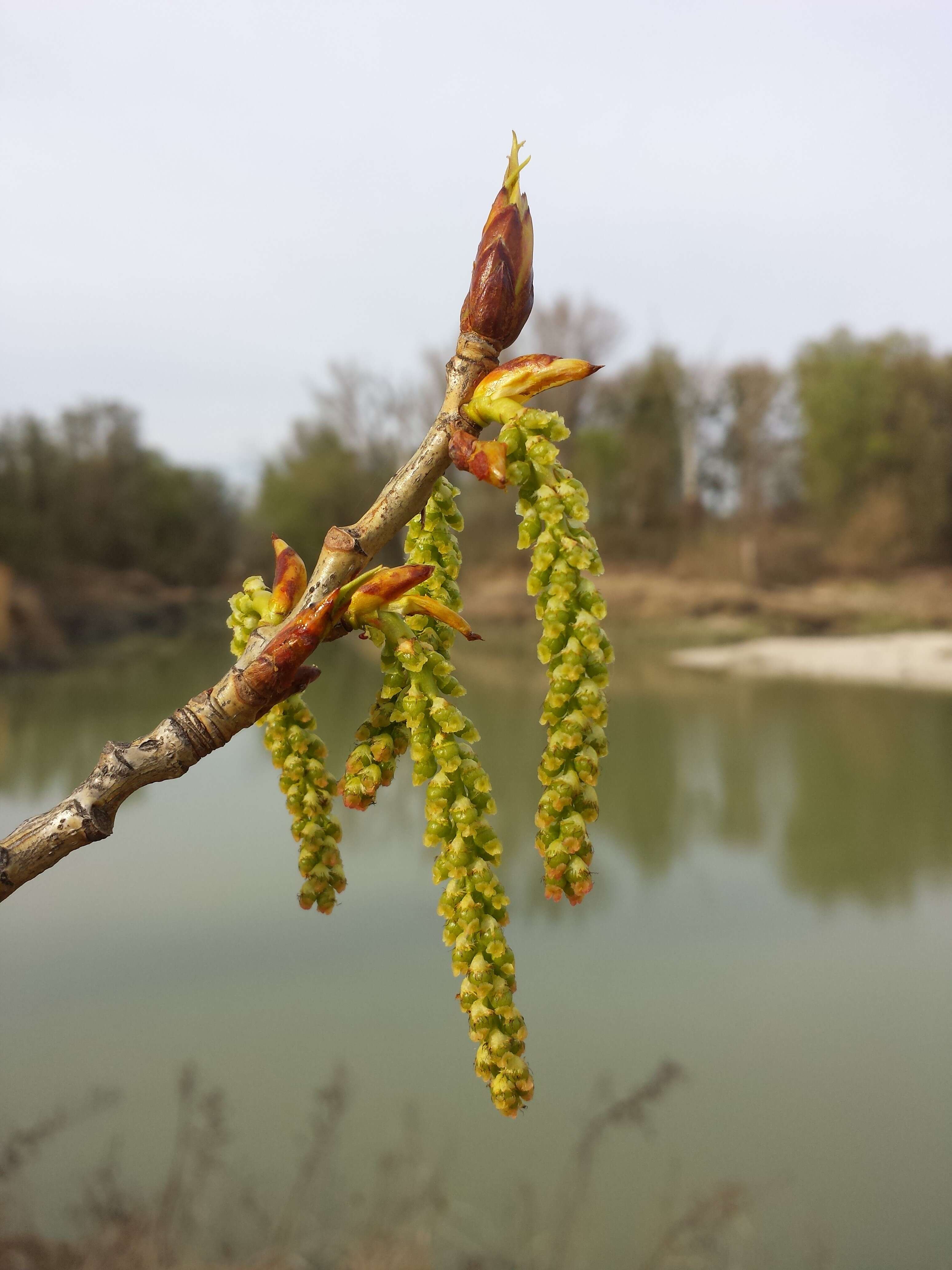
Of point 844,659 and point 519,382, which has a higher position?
point 519,382

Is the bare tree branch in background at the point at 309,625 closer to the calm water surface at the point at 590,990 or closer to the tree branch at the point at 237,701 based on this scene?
the tree branch at the point at 237,701

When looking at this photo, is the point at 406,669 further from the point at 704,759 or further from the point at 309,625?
the point at 704,759

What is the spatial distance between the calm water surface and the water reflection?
47 mm

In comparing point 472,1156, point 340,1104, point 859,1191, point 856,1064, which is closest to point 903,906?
point 856,1064

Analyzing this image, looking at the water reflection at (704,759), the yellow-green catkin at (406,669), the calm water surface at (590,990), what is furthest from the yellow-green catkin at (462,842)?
the water reflection at (704,759)

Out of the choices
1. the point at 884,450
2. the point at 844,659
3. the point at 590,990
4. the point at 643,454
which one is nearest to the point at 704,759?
the point at 844,659

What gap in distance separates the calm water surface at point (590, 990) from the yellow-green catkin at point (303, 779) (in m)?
3.59

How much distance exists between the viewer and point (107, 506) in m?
18.9

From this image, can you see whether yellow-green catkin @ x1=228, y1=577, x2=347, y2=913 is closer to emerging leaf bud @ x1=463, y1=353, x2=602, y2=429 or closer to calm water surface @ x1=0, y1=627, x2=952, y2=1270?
emerging leaf bud @ x1=463, y1=353, x2=602, y2=429

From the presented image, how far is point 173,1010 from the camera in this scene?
5156 millimetres

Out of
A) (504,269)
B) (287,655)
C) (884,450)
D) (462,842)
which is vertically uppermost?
(884,450)

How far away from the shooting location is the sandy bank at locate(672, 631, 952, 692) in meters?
12.4

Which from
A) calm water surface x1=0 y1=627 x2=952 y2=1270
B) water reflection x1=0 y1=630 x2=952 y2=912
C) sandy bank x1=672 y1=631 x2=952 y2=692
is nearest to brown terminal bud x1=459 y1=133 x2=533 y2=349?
calm water surface x1=0 y1=627 x2=952 y2=1270

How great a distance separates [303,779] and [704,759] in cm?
952
